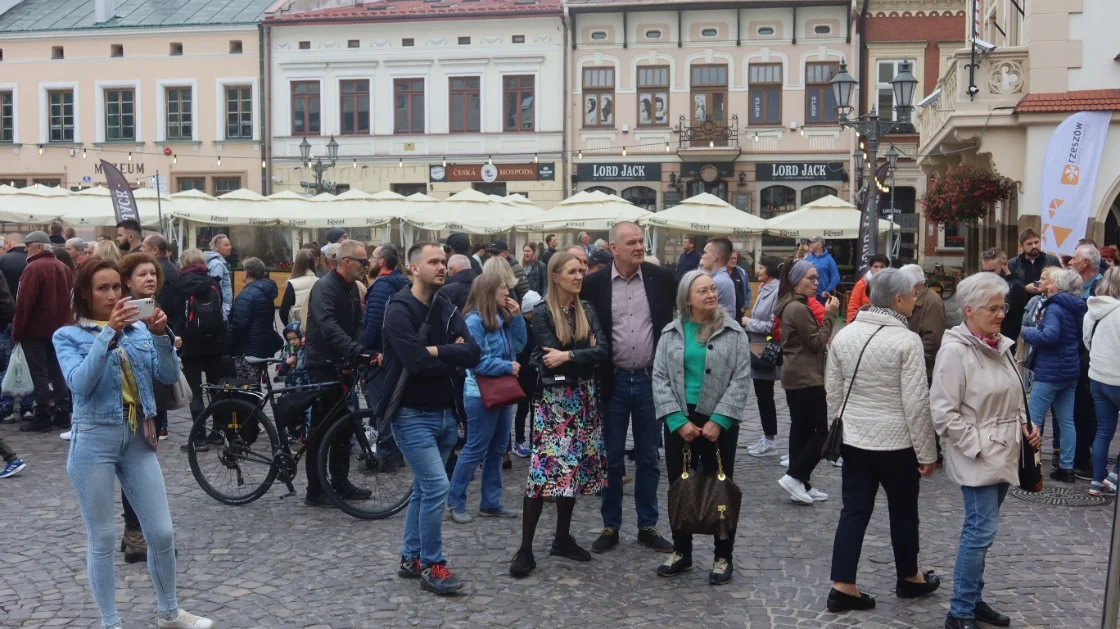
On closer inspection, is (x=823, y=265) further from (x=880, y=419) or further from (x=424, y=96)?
(x=424, y=96)

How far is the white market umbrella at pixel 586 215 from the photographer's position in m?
21.5

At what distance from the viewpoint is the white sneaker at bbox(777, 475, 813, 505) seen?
7.84 metres

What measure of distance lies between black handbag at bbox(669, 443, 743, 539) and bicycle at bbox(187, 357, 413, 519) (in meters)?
2.36

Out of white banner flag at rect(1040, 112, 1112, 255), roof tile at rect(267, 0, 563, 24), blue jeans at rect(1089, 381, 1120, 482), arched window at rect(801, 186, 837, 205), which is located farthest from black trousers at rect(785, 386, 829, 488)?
roof tile at rect(267, 0, 563, 24)

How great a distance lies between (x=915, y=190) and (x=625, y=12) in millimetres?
10238

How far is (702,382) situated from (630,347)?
1.91 ft

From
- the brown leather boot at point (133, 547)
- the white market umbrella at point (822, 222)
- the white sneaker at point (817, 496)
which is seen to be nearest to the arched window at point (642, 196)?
the white market umbrella at point (822, 222)

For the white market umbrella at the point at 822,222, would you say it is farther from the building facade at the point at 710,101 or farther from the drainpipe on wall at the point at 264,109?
the drainpipe on wall at the point at 264,109

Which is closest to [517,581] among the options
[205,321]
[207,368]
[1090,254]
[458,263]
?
[458,263]

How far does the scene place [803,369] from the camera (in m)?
7.89

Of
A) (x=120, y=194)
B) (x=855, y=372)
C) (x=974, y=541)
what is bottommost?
(x=974, y=541)

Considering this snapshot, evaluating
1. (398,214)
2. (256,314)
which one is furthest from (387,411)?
(398,214)

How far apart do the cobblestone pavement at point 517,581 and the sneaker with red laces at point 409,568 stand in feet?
0.53

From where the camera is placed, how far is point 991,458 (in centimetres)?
519
